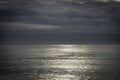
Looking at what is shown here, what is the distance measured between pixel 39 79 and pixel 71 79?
566 centimetres

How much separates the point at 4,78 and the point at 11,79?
1.94m

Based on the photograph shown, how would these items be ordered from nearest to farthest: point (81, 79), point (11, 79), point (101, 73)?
point (11, 79)
point (81, 79)
point (101, 73)

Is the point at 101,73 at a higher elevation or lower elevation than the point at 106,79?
lower

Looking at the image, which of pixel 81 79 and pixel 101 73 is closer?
pixel 81 79

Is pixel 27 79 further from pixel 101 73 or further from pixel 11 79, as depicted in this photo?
pixel 101 73

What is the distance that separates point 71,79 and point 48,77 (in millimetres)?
4751

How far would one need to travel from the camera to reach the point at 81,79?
A: 6850 centimetres

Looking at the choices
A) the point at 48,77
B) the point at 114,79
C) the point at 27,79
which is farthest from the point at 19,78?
the point at 114,79

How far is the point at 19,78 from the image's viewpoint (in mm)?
65812

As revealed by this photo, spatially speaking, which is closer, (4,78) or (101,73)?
(4,78)

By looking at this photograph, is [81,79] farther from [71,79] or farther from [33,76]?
[33,76]

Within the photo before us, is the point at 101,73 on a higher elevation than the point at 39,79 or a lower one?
lower

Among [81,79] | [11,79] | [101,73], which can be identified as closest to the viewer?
[11,79]

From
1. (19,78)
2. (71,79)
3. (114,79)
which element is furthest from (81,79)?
(19,78)
